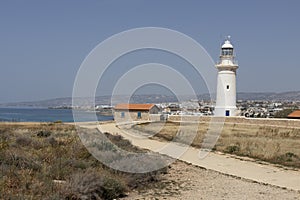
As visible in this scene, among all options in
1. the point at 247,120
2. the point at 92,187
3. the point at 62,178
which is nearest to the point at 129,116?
the point at 247,120

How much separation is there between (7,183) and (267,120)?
114ft

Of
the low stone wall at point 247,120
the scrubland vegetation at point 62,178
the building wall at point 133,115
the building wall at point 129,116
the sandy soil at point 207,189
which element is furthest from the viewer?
the building wall at point 129,116

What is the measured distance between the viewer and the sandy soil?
10.4 m

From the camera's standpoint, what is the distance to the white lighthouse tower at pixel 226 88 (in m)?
47.2

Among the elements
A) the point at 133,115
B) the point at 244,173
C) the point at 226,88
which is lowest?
the point at 244,173

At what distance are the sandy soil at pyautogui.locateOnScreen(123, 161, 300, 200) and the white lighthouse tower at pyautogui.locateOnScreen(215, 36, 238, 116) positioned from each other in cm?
3376

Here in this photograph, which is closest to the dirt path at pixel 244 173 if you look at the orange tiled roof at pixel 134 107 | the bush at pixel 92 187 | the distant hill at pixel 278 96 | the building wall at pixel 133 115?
the bush at pixel 92 187

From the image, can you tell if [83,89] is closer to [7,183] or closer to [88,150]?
[88,150]

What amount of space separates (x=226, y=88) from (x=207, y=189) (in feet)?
122

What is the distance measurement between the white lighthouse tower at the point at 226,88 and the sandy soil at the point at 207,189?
33.8 metres

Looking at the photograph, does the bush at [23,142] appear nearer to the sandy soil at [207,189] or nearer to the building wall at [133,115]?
the sandy soil at [207,189]

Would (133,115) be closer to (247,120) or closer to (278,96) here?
(247,120)

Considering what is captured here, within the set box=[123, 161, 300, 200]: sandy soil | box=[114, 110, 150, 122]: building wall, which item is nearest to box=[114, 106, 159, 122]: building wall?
box=[114, 110, 150, 122]: building wall

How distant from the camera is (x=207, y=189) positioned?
11414mm
